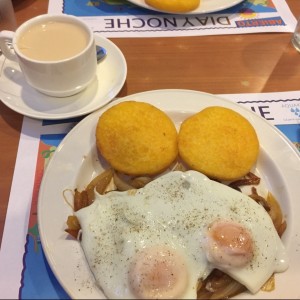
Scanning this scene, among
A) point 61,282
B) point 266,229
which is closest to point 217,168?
point 266,229

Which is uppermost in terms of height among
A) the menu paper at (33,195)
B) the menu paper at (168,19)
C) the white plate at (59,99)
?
the menu paper at (168,19)

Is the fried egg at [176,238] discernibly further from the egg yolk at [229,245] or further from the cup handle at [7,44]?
the cup handle at [7,44]

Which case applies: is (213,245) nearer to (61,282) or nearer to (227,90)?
(61,282)

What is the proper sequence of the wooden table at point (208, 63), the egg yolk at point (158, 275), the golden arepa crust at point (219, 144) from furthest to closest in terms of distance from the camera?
1. the wooden table at point (208, 63)
2. the golden arepa crust at point (219, 144)
3. the egg yolk at point (158, 275)

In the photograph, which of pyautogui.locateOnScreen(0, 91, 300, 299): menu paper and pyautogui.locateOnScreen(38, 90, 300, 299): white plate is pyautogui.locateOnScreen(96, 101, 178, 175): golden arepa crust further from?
pyautogui.locateOnScreen(0, 91, 300, 299): menu paper

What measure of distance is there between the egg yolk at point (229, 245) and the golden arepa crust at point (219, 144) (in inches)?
6.5

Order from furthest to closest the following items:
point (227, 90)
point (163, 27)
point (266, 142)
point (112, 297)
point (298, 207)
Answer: point (163, 27)
point (227, 90)
point (266, 142)
point (298, 207)
point (112, 297)

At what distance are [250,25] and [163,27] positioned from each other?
0.35 meters

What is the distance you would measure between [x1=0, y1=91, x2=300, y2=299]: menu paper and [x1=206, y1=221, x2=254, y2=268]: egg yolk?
1.14 feet

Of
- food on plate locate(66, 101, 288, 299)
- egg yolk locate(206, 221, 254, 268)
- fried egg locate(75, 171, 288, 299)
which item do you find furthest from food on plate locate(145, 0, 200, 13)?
egg yolk locate(206, 221, 254, 268)

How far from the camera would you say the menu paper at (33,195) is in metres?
0.82

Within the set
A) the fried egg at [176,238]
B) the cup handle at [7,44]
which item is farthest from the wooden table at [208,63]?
the fried egg at [176,238]

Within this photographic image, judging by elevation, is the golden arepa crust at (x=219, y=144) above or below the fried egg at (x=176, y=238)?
above

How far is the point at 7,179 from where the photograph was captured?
38.6 inches
